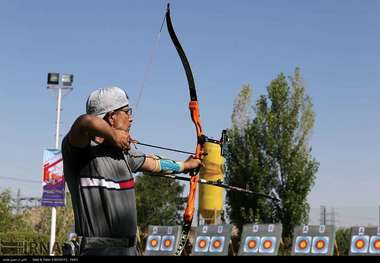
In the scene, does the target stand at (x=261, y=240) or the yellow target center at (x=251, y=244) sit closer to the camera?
the target stand at (x=261, y=240)

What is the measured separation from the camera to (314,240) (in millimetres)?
18875

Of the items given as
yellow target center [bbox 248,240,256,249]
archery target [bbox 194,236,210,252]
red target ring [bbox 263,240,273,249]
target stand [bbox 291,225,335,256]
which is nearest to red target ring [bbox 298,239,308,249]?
target stand [bbox 291,225,335,256]

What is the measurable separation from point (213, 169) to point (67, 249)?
23.7m

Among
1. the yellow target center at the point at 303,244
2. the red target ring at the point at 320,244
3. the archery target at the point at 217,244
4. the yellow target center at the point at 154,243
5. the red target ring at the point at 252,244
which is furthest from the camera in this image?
the yellow target center at the point at 154,243

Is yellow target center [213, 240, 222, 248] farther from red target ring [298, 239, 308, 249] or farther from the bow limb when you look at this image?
the bow limb

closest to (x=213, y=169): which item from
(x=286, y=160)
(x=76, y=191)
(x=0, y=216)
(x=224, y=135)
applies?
(x=286, y=160)

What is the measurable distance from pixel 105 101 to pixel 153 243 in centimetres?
1790

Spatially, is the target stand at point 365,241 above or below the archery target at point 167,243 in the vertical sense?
above

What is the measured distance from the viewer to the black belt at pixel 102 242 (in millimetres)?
2898

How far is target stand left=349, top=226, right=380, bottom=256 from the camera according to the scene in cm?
1822

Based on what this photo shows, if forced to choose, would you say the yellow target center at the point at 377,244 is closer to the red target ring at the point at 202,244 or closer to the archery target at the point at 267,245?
the archery target at the point at 267,245

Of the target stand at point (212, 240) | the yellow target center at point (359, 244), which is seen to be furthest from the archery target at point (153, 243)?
the yellow target center at point (359, 244)

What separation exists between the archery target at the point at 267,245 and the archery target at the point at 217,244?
119cm

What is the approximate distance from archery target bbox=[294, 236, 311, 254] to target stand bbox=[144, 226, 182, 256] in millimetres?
3668
